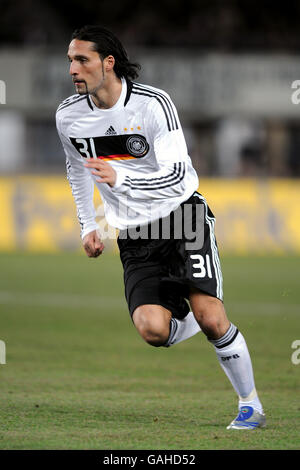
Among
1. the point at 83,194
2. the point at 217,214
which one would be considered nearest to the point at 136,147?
the point at 83,194

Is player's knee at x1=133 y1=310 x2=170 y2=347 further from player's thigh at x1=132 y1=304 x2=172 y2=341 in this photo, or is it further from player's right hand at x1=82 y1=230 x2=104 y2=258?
player's right hand at x1=82 y1=230 x2=104 y2=258

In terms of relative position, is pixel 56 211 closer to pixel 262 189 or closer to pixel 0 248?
pixel 0 248

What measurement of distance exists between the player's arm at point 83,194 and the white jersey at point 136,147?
0.03 meters

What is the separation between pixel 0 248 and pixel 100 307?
815 cm

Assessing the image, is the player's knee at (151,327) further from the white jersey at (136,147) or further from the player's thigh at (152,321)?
the white jersey at (136,147)

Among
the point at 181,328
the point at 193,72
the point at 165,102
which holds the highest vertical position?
the point at 193,72

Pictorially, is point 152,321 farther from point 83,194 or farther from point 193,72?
point 193,72

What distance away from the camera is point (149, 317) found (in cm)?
574

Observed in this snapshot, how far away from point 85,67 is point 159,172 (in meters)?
0.82

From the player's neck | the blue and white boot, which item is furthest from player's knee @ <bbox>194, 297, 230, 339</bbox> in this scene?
the player's neck

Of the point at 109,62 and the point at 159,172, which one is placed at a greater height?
the point at 109,62

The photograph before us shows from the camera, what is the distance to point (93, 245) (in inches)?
248

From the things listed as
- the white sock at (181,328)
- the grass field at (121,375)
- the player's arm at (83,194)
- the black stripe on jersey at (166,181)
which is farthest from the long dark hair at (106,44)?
the grass field at (121,375)
